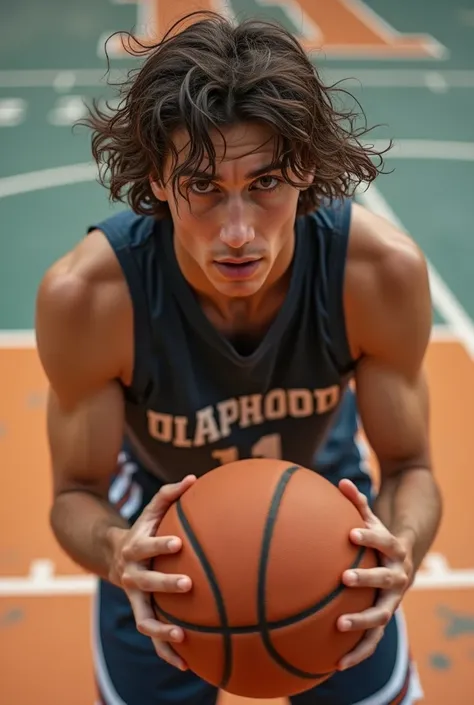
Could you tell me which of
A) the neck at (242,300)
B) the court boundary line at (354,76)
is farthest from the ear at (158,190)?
the court boundary line at (354,76)

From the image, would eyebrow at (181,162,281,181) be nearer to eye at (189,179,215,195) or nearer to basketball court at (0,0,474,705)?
eye at (189,179,215,195)

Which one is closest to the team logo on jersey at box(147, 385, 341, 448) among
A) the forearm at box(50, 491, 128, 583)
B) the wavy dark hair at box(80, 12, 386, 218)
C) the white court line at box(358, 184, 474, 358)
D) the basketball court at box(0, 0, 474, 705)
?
the forearm at box(50, 491, 128, 583)

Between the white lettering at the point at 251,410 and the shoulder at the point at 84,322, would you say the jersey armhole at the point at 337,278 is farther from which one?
the shoulder at the point at 84,322

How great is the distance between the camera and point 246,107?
1.83 m

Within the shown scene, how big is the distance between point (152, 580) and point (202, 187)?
31.2 inches

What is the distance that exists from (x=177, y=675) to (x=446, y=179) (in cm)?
522

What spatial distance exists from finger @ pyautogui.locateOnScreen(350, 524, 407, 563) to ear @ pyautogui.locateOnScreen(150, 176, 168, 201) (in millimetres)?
856

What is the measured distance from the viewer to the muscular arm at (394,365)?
2.20 metres

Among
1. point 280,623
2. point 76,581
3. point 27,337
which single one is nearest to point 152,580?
point 280,623

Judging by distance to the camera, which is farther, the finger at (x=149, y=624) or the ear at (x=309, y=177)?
the ear at (x=309, y=177)

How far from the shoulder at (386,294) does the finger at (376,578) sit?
621mm

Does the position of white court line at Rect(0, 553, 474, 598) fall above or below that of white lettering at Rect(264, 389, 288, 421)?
below

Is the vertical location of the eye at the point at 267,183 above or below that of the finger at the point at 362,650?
above

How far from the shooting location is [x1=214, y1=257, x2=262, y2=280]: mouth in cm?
190
